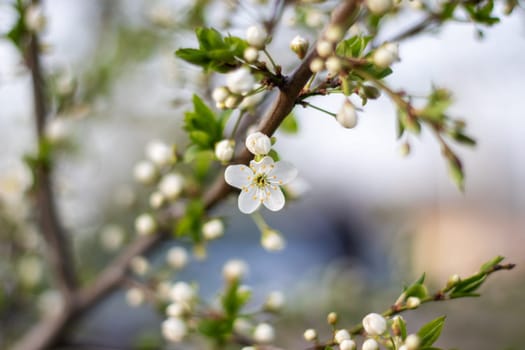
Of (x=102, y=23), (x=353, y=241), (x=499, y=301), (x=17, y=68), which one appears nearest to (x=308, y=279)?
(x=499, y=301)

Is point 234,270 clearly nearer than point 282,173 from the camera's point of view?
No

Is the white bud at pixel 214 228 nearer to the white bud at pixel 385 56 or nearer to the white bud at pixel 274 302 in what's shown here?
the white bud at pixel 274 302

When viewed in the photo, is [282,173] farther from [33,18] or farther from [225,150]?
A: [33,18]

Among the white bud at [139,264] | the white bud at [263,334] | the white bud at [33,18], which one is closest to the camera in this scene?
the white bud at [263,334]

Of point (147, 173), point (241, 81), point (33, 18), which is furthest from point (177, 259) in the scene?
point (241, 81)

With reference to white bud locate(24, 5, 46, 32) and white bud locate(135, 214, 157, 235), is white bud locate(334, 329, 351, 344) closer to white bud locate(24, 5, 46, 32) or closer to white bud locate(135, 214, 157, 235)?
white bud locate(135, 214, 157, 235)

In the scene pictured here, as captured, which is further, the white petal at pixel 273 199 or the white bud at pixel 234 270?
the white bud at pixel 234 270

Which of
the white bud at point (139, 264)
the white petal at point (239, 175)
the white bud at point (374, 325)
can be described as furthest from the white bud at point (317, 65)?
the white bud at point (139, 264)
